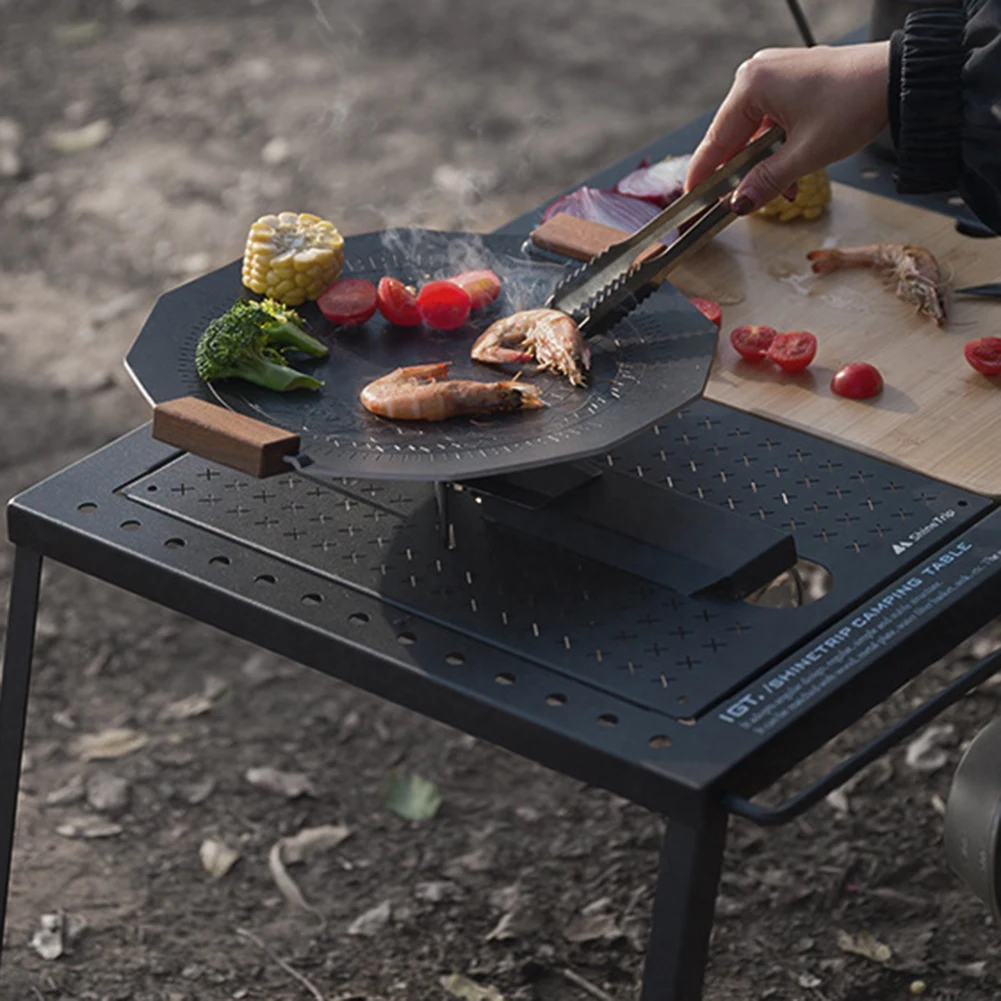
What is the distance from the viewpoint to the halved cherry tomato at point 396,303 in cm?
214

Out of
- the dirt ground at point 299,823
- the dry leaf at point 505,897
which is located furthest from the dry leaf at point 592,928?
the dry leaf at point 505,897

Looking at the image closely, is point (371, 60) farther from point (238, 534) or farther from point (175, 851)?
point (238, 534)

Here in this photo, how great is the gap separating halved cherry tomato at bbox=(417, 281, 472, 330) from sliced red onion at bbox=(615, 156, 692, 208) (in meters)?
0.61

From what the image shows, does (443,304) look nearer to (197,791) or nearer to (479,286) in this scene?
(479,286)

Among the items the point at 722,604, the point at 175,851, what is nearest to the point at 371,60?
the point at 175,851

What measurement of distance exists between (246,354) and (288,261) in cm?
22

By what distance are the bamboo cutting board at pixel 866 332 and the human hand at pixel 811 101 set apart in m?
0.29

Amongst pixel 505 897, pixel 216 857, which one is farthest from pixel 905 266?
pixel 216 857

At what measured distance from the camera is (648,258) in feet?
6.72

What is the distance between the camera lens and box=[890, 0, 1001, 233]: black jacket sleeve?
2148 millimetres

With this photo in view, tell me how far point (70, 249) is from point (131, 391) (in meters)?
0.76

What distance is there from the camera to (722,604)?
1.88 metres

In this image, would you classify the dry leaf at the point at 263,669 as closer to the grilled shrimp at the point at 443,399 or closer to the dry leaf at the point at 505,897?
the dry leaf at the point at 505,897

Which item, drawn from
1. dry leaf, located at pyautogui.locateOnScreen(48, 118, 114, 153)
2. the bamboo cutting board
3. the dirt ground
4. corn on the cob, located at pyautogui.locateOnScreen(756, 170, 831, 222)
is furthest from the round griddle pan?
dry leaf, located at pyautogui.locateOnScreen(48, 118, 114, 153)
